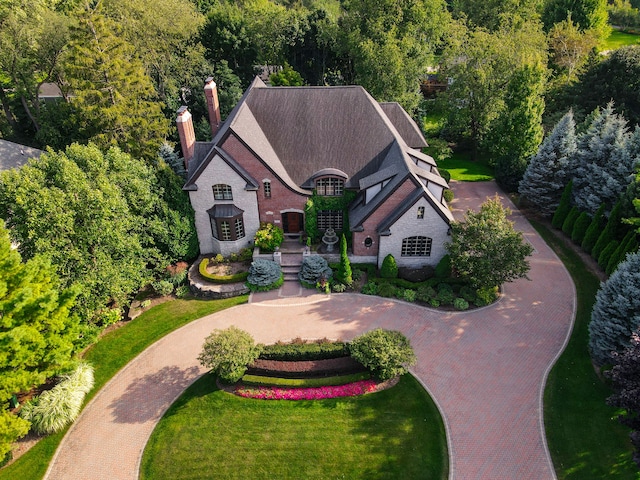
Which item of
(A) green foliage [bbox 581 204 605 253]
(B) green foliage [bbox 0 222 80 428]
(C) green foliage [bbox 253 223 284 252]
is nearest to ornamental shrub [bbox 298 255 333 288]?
(C) green foliage [bbox 253 223 284 252]

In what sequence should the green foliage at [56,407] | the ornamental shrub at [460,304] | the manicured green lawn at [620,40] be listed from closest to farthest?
1. the green foliage at [56,407]
2. the ornamental shrub at [460,304]
3. the manicured green lawn at [620,40]

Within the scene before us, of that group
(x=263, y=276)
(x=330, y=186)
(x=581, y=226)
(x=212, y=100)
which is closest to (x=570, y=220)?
(x=581, y=226)

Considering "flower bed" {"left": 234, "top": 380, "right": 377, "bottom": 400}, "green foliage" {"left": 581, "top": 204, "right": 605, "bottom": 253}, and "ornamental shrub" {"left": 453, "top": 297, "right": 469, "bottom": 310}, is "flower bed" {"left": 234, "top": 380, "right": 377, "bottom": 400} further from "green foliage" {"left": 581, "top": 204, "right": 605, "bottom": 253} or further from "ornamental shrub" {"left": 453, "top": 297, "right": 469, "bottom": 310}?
"green foliage" {"left": 581, "top": 204, "right": 605, "bottom": 253}

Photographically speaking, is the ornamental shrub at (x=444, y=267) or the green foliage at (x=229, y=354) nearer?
the green foliage at (x=229, y=354)

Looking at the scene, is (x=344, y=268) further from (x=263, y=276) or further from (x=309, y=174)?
(x=309, y=174)

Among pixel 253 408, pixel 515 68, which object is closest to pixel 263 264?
pixel 253 408

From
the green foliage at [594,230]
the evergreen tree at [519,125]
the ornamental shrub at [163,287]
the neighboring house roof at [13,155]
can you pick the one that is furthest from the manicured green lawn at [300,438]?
the neighboring house roof at [13,155]

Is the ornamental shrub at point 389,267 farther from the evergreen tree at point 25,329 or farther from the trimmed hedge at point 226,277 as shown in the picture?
the evergreen tree at point 25,329
